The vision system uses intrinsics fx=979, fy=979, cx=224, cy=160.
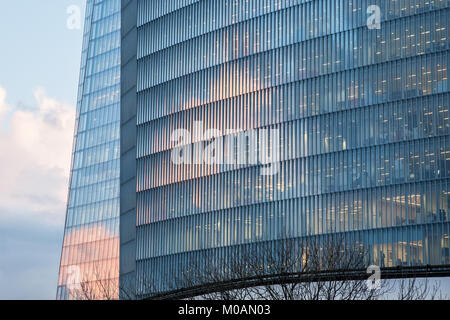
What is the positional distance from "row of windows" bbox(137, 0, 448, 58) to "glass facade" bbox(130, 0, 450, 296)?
13 centimetres

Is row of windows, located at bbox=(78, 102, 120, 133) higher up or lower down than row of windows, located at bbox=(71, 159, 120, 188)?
higher up

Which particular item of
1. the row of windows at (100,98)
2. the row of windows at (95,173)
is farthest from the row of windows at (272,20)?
the row of windows at (95,173)

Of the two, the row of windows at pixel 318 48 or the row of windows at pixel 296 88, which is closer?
the row of windows at pixel 296 88

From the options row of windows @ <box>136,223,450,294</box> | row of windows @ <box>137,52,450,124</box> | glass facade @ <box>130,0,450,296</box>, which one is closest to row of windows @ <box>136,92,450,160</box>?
glass facade @ <box>130,0,450,296</box>

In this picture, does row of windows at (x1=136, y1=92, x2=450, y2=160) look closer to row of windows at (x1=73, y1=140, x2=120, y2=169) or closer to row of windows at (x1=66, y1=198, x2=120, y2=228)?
row of windows at (x1=66, y1=198, x2=120, y2=228)

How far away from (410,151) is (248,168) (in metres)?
18.1

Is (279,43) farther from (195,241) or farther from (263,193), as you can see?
(195,241)

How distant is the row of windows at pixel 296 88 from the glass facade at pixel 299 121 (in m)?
0.13

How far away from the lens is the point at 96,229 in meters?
152

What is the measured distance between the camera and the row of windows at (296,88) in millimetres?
85062

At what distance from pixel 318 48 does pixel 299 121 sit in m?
7.12

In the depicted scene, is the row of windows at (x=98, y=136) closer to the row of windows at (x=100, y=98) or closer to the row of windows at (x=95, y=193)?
the row of windows at (x=100, y=98)

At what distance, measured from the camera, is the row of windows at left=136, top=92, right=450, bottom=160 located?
276 ft
